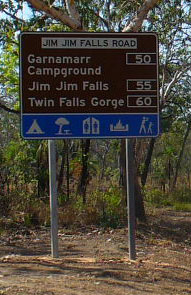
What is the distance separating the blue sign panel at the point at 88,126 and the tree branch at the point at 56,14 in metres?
4.26

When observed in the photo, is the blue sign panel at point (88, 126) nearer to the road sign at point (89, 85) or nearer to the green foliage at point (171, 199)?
the road sign at point (89, 85)

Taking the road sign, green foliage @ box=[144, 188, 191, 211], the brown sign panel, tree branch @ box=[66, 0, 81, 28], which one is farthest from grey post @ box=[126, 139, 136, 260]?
green foliage @ box=[144, 188, 191, 211]

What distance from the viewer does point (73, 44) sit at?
344 inches

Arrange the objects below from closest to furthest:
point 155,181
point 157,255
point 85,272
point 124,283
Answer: point 124,283 → point 85,272 → point 157,255 → point 155,181

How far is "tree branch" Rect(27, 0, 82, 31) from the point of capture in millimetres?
12023

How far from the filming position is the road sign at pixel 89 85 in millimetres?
8586

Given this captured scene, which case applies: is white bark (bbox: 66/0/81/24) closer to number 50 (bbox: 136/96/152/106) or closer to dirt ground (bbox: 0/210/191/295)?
number 50 (bbox: 136/96/152/106)

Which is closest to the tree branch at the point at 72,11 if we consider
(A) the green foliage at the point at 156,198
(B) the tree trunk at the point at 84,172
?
(B) the tree trunk at the point at 84,172

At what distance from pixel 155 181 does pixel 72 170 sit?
1131 cm

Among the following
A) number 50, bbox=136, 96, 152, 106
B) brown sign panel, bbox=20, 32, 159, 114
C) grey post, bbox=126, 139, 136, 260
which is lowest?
grey post, bbox=126, 139, 136, 260

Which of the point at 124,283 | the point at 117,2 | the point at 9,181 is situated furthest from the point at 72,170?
the point at 124,283

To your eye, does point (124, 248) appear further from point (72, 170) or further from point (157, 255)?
point (72, 170)

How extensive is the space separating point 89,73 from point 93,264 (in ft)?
9.74

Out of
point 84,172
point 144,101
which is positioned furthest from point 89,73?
point 84,172
